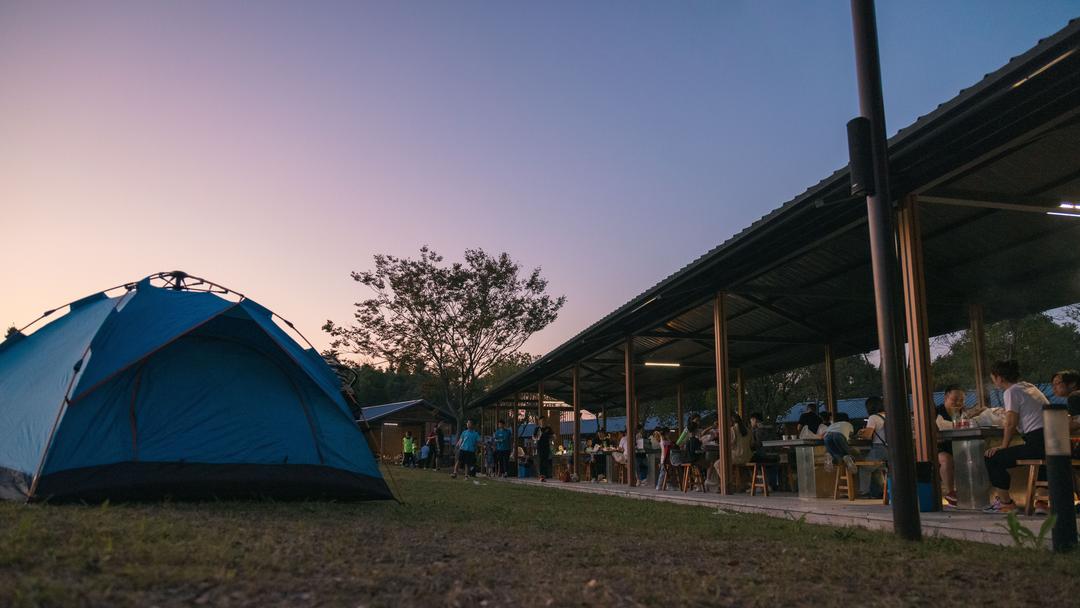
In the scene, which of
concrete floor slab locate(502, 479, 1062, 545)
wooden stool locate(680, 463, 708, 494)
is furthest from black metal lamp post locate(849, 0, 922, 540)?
wooden stool locate(680, 463, 708, 494)

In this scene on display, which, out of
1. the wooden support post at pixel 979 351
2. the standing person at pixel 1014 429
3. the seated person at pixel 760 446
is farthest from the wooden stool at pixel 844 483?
the wooden support post at pixel 979 351

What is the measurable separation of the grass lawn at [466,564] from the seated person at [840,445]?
3.49 metres

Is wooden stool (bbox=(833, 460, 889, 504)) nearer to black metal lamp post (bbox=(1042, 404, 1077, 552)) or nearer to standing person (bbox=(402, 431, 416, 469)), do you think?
black metal lamp post (bbox=(1042, 404, 1077, 552))

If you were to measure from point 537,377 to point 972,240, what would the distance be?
15496mm

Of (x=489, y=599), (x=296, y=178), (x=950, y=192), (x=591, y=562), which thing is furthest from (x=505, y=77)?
(x=489, y=599)

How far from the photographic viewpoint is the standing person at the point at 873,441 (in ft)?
30.7

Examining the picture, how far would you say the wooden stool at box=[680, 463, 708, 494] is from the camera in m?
13.2

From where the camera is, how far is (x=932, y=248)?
10664 millimetres

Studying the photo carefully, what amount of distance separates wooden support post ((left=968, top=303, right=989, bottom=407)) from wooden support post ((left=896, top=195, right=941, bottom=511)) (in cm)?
645

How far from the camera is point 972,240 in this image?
10.2m

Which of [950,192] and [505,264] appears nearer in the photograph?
[950,192]

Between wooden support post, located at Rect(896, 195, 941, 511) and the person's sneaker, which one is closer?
the person's sneaker

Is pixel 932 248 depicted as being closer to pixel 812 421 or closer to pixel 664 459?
pixel 812 421

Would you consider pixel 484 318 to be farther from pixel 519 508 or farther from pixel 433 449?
pixel 519 508
